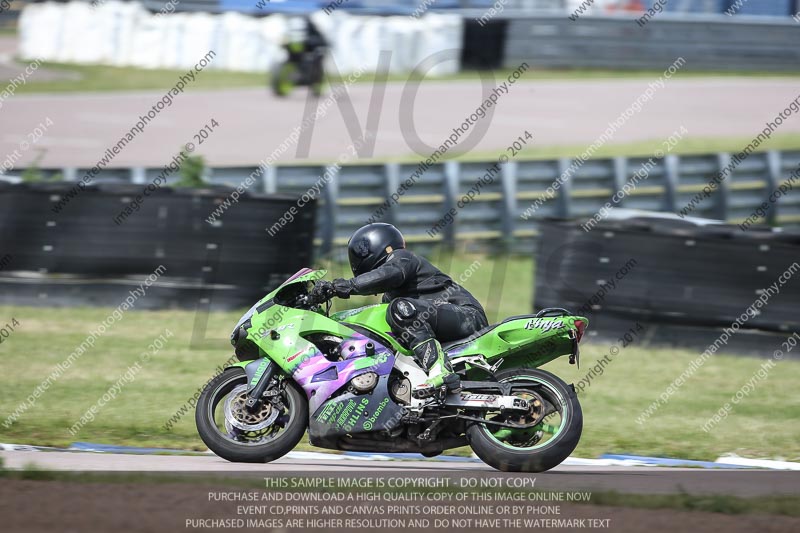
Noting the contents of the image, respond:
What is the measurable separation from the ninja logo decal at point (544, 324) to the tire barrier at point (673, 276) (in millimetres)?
4320

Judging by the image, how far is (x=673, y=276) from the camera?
1068cm

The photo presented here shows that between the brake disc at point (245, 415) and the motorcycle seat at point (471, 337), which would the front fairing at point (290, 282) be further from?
the motorcycle seat at point (471, 337)

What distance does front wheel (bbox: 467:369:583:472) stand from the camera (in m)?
6.38

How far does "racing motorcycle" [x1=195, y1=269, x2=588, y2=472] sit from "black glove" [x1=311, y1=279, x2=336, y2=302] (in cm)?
2

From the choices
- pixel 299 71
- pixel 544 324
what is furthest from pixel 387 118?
pixel 544 324

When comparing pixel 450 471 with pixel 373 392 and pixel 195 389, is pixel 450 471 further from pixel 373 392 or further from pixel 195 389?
pixel 195 389

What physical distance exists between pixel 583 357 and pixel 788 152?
23.4ft

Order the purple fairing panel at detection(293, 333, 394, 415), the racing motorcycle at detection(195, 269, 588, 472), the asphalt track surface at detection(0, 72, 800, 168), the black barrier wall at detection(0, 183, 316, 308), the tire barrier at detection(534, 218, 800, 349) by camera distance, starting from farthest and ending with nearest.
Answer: the asphalt track surface at detection(0, 72, 800, 168) < the black barrier wall at detection(0, 183, 316, 308) < the tire barrier at detection(534, 218, 800, 349) < the purple fairing panel at detection(293, 333, 394, 415) < the racing motorcycle at detection(195, 269, 588, 472)

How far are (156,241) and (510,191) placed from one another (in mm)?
5238

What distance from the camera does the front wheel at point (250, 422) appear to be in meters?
6.61

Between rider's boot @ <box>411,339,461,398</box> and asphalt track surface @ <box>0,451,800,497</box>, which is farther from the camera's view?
rider's boot @ <box>411,339,461,398</box>

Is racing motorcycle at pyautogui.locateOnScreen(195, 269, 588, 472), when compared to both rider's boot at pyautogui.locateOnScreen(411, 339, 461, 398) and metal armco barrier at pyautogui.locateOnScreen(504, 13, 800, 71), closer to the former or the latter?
rider's boot at pyautogui.locateOnScreen(411, 339, 461, 398)

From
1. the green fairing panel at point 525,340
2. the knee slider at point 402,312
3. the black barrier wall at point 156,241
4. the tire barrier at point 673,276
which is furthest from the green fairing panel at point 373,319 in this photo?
the black barrier wall at point 156,241

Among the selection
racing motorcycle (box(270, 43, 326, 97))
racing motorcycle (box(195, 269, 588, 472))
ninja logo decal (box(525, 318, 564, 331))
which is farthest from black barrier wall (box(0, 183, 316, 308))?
racing motorcycle (box(270, 43, 326, 97))
